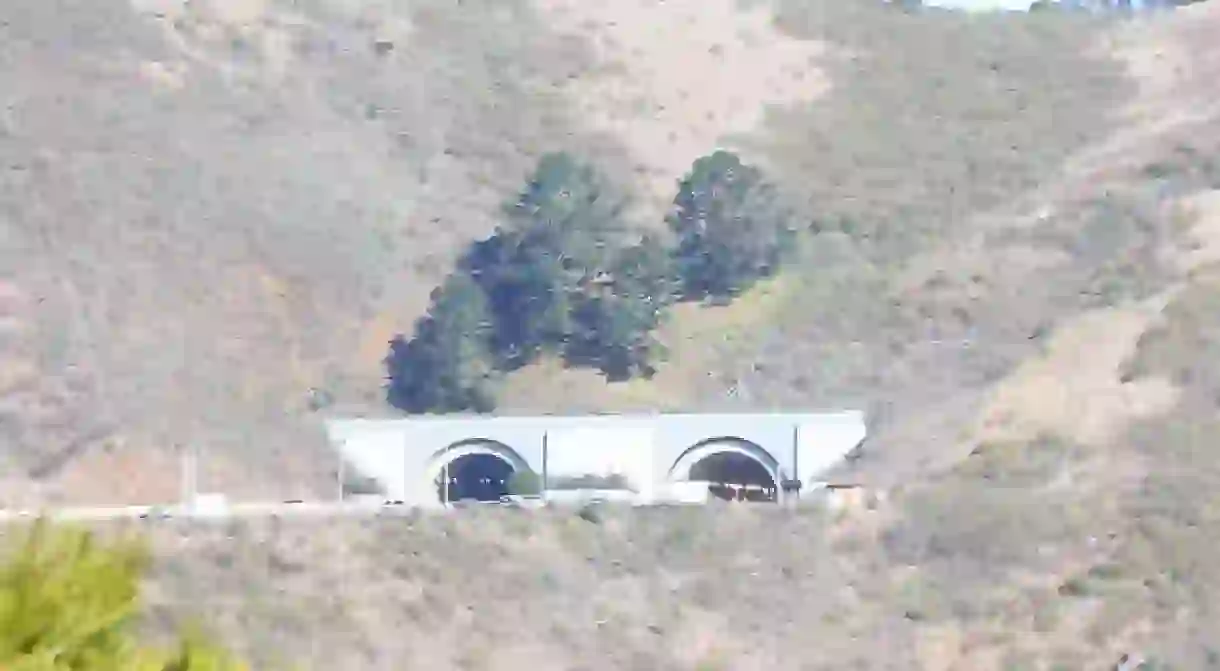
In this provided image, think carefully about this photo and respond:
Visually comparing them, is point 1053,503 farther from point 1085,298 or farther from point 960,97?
point 960,97

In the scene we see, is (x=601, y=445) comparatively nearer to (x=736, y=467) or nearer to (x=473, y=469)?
(x=736, y=467)

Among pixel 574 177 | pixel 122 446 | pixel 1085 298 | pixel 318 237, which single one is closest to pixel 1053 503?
pixel 1085 298

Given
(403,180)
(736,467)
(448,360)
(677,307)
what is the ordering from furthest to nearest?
(403,180) → (677,307) → (448,360) → (736,467)

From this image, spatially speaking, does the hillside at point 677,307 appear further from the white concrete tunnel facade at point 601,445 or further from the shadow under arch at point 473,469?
the shadow under arch at point 473,469

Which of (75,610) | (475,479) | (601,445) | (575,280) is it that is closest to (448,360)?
(575,280)

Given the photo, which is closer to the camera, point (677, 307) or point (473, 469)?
point (473, 469)

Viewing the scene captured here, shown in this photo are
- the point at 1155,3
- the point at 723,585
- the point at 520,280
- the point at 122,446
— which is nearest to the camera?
the point at 723,585

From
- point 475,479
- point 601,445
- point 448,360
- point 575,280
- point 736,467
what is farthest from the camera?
point 575,280

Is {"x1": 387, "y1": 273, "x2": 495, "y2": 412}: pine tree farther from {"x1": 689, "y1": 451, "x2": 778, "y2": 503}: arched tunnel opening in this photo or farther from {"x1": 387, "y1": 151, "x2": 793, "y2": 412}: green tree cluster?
{"x1": 689, "y1": 451, "x2": 778, "y2": 503}: arched tunnel opening
